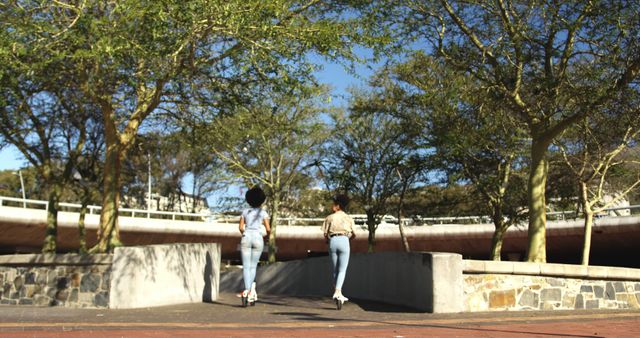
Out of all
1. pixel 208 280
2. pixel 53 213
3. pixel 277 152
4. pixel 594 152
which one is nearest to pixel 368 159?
pixel 277 152

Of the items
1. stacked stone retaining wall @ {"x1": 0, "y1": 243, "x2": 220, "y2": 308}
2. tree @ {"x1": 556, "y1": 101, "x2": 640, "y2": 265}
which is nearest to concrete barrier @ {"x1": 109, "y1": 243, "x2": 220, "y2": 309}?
stacked stone retaining wall @ {"x1": 0, "y1": 243, "x2": 220, "y2": 308}

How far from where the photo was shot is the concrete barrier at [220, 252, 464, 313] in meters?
8.66

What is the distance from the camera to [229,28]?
400 inches

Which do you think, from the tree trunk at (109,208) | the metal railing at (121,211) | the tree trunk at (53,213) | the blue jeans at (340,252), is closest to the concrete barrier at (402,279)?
the blue jeans at (340,252)

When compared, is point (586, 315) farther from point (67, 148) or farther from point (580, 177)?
point (67, 148)

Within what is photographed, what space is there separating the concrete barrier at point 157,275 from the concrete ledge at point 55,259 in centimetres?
39

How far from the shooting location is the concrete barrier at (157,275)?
31.9 feet

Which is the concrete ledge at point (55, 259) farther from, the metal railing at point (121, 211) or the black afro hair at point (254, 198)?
the metal railing at point (121, 211)

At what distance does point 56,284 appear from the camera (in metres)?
10.7

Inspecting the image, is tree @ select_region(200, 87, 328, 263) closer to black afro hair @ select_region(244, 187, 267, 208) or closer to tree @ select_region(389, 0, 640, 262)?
tree @ select_region(389, 0, 640, 262)

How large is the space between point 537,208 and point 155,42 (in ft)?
26.0

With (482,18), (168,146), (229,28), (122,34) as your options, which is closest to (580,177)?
(482,18)

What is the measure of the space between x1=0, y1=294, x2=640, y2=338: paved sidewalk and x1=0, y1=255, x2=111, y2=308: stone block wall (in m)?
0.78

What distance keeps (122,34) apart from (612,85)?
27.8ft
